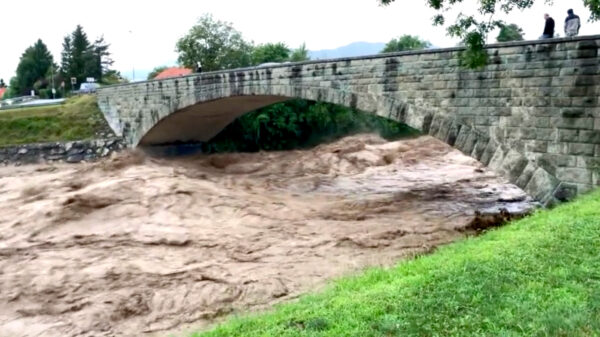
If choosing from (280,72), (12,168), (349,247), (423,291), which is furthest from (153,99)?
(423,291)

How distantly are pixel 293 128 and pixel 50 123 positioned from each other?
14.4 meters

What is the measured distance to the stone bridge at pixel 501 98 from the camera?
40.5 ft

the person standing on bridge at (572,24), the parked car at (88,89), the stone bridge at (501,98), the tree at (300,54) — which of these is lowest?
the stone bridge at (501,98)

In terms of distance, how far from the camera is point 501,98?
549 inches

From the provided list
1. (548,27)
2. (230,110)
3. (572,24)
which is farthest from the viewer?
(230,110)

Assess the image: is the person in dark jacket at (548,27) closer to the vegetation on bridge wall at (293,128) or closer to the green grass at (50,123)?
the vegetation on bridge wall at (293,128)

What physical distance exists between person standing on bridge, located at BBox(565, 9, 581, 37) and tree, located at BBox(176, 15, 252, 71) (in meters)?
35.6

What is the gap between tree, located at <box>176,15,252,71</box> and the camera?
47.3 m

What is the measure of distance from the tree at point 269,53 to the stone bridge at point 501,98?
88.8 feet

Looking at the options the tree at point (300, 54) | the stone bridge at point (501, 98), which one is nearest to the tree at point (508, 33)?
the stone bridge at point (501, 98)

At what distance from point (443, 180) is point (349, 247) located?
39.3 feet

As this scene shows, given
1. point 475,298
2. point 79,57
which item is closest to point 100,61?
point 79,57

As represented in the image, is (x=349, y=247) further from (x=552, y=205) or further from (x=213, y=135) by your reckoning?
(x=213, y=135)

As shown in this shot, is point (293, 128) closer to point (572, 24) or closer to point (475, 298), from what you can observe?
point (572, 24)
